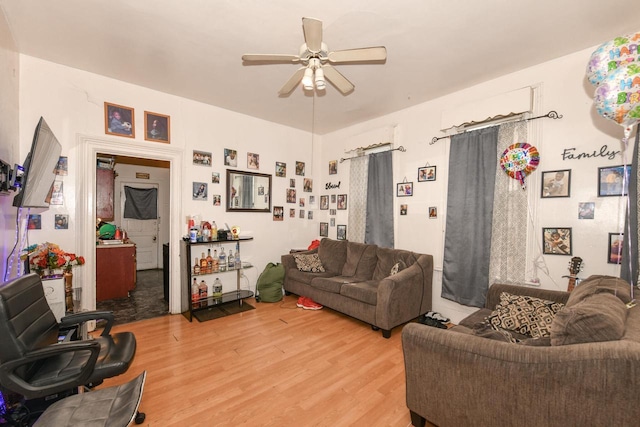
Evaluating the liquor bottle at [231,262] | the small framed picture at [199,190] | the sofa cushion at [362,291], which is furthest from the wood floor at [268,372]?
the small framed picture at [199,190]

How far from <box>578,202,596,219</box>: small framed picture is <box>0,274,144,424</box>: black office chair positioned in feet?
12.7

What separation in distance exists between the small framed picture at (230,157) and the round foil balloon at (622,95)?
4007 millimetres

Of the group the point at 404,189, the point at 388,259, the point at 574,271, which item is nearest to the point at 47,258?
the point at 388,259

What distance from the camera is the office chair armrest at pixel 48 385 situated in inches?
54.5

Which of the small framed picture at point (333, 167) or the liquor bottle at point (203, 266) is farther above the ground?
the small framed picture at point (333, 167)

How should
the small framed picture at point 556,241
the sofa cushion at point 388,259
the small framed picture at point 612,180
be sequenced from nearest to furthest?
1. the small framed picture at point 612,180
2. the small framed picture at point 556,241
3. the sofa cushion at point 388,259

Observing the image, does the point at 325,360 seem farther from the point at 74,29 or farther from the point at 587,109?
the point at 74,29

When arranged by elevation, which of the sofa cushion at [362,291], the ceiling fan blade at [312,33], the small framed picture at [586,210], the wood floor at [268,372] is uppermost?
the ceiling fan blade at [312,33]

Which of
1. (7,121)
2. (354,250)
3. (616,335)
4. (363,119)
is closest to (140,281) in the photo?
(7,121)

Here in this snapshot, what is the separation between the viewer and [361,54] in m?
1.97

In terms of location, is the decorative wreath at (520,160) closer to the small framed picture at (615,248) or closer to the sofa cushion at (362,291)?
the small framed picture at (615,248)

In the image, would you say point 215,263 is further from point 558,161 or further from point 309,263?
point 558,161

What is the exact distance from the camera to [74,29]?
2.35 m

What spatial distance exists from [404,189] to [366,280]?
143 cm
